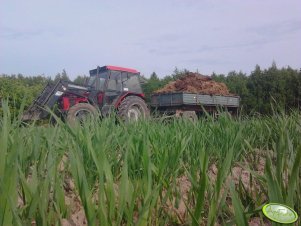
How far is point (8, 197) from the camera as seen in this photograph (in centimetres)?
86

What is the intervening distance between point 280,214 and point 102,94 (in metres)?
8.34

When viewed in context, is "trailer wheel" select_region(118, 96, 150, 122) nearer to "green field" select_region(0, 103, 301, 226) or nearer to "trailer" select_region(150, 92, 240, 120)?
"trailer" select_region(150, 92, 240, 120)

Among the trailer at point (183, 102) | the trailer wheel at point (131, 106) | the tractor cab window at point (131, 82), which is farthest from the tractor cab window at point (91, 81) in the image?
the trailer at point (183, 102)

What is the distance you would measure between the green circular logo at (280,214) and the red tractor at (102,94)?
7262 millimetres

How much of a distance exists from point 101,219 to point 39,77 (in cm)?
3595

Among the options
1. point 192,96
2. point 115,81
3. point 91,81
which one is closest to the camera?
point 115,81

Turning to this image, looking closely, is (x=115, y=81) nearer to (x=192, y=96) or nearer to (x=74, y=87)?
(x=74, y=87)

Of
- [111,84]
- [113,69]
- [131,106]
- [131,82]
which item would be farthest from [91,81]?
[131,106]

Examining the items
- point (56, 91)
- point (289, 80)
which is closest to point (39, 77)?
point (289, 80)

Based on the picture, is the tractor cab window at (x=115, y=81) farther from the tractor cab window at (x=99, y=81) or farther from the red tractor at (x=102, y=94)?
the tractor cab window at (x=99, y=81)

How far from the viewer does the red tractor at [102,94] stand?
8484 millimetres

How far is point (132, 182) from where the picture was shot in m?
1.43

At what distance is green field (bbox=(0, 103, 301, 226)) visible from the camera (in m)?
0.97

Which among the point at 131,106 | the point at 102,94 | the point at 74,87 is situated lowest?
the point at 131,106
